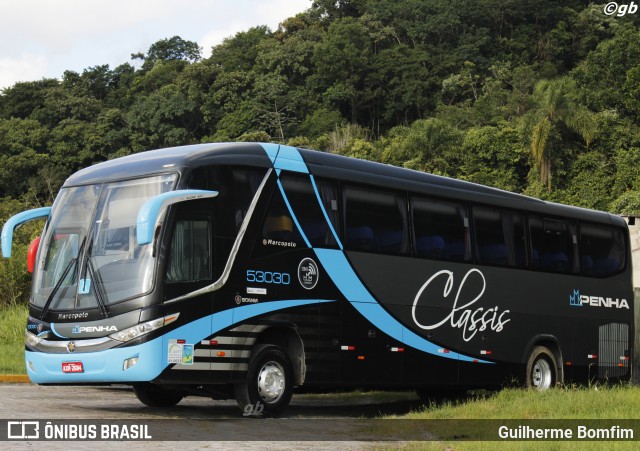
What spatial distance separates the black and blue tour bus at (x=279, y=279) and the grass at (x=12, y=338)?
6.08 m

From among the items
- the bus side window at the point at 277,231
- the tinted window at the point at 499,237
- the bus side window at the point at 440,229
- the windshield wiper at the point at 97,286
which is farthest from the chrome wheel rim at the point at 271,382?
the tinted window at the point at 499,237

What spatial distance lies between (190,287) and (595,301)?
1005 cm

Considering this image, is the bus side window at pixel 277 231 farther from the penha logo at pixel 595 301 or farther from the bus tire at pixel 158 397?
the penha logo at pixel 595 301

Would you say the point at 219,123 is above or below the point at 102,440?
above

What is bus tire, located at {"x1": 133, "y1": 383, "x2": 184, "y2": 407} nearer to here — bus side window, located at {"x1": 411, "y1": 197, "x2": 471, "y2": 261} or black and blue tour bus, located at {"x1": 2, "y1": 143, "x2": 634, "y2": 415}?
black and blue tour bus, located at {"x1": 2, "y1": 143, "x2": 634, "y2": 415}

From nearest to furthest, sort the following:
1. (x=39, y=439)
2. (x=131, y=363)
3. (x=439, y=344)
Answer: (x=39, y=439)
(x=131, y=363)
(x=439, y=344)

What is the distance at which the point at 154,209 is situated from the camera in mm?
11492

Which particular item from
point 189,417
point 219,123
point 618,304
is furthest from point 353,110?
point 189,417

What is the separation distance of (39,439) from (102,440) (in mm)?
641

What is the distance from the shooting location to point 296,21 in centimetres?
11500

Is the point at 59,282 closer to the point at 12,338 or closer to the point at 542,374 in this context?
the point at 542,374

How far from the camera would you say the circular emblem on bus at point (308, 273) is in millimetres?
13633

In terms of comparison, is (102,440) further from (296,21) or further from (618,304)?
(296,21)

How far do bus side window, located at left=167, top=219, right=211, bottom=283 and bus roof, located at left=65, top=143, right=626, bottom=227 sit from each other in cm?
75
